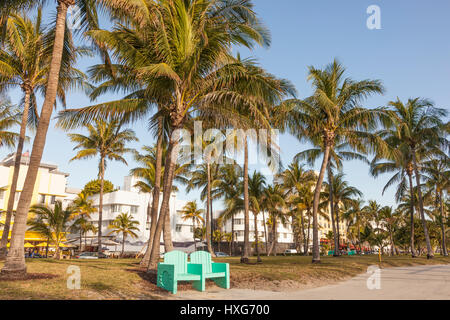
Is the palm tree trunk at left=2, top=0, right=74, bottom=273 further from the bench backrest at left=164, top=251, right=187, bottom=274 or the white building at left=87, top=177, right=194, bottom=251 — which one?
the white building at left=87, top=177, right=194, bottom=251

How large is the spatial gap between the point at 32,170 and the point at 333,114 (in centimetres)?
1526

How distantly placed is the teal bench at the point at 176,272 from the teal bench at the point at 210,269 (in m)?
0.15

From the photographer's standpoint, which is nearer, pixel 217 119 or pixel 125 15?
pixel 125 15

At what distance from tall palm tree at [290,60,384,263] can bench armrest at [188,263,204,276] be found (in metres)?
11.1

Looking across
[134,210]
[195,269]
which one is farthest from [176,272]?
[134,210]

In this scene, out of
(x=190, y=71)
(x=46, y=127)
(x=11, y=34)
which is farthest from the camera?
(x=11, y=34)

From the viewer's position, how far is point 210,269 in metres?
9.23

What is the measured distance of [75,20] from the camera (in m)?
11.5

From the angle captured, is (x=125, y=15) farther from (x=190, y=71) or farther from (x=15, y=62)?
(x=15, y=62)

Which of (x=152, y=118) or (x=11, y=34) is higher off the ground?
(x=11, y=34)

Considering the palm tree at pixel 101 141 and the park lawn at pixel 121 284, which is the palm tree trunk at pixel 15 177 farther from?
the palm tree at pixel 101 141

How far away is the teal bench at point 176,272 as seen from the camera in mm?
8359
